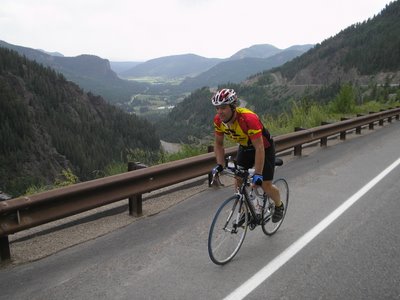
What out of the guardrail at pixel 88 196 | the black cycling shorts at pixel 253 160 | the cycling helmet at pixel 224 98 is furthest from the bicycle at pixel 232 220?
the guardrail at pixel 88 196

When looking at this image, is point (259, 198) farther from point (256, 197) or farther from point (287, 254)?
point (287, 254)

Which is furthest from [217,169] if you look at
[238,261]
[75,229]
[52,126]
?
[52,126]

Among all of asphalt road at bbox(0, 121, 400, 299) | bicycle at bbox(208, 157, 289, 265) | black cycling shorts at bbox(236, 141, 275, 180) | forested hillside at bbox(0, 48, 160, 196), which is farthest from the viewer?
forested hillside at bbox(0, 48, 160, 196)

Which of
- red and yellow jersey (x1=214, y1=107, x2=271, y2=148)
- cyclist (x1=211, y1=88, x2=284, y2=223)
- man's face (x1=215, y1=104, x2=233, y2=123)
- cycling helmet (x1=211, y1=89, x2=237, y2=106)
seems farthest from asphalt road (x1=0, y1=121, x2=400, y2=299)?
cycling helmet (x1=211, y1=89, x2=237, y2=106)

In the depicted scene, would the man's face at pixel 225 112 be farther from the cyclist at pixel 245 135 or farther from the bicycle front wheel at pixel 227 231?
the bicycle front wheel at pixel 227 231

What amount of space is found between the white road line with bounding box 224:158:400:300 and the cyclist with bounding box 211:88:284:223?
0.65 meters

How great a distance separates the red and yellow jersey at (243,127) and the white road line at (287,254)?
132 centimetres

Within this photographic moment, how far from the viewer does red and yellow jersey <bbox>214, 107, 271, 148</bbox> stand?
13.3 feet

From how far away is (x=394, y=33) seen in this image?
503 feet

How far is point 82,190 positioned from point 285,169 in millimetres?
5133

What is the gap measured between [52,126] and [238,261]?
121624mm

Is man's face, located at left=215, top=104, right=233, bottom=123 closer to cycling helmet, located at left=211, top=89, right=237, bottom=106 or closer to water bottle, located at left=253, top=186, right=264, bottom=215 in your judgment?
cycling helmet, located at left=211, top=89, right=237, bottom=106

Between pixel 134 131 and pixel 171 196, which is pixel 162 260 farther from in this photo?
pixel 134 131

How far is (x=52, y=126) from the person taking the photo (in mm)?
116938
